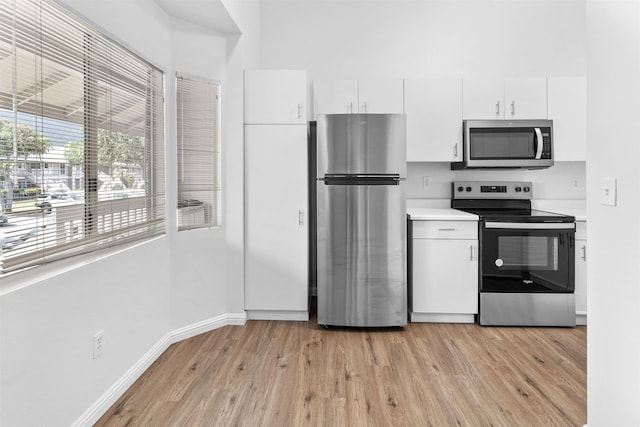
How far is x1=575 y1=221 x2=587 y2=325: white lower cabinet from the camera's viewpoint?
3.24 metres

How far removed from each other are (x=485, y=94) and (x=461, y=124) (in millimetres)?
317

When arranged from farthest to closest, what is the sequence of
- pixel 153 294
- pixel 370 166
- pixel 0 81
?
pixel 370 166 → pixel 153 294 → pixel 0 81

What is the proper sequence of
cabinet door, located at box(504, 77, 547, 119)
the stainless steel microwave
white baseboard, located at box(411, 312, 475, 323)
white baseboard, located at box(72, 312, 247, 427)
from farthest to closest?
1. cabinet door, located at box(504, 77, 547, 119)
2. the stainless steel microwave
3. white baseboard, located at box(411, 312, 475, 323)
4. white baseboard, located at box(72, 312, 247, 427)

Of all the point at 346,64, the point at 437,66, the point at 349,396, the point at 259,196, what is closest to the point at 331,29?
the point at 346,64

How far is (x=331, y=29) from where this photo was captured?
398 cm

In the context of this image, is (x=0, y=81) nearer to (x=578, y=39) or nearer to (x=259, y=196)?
(x=259, y=196)

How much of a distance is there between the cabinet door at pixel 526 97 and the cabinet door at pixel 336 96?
1.29 metres

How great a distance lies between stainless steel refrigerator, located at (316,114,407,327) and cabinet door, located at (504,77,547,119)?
→ 1.11 meters

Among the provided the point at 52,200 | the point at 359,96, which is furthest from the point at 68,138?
the point at 359,96

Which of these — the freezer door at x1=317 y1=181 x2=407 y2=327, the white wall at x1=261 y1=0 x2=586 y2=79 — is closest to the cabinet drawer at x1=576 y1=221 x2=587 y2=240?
the freezer door at x1=317 y1=181 x2=407 y2=327

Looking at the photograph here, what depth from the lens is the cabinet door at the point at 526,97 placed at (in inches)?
140

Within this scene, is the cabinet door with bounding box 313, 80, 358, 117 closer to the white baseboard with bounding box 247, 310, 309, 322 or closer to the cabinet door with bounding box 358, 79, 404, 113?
the cabinet door with bounding box 358, 79, 404, 113

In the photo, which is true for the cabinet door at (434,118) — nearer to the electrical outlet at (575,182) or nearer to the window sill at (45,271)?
the electrical outlet at (575,182)

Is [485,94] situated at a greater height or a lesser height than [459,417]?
greater
